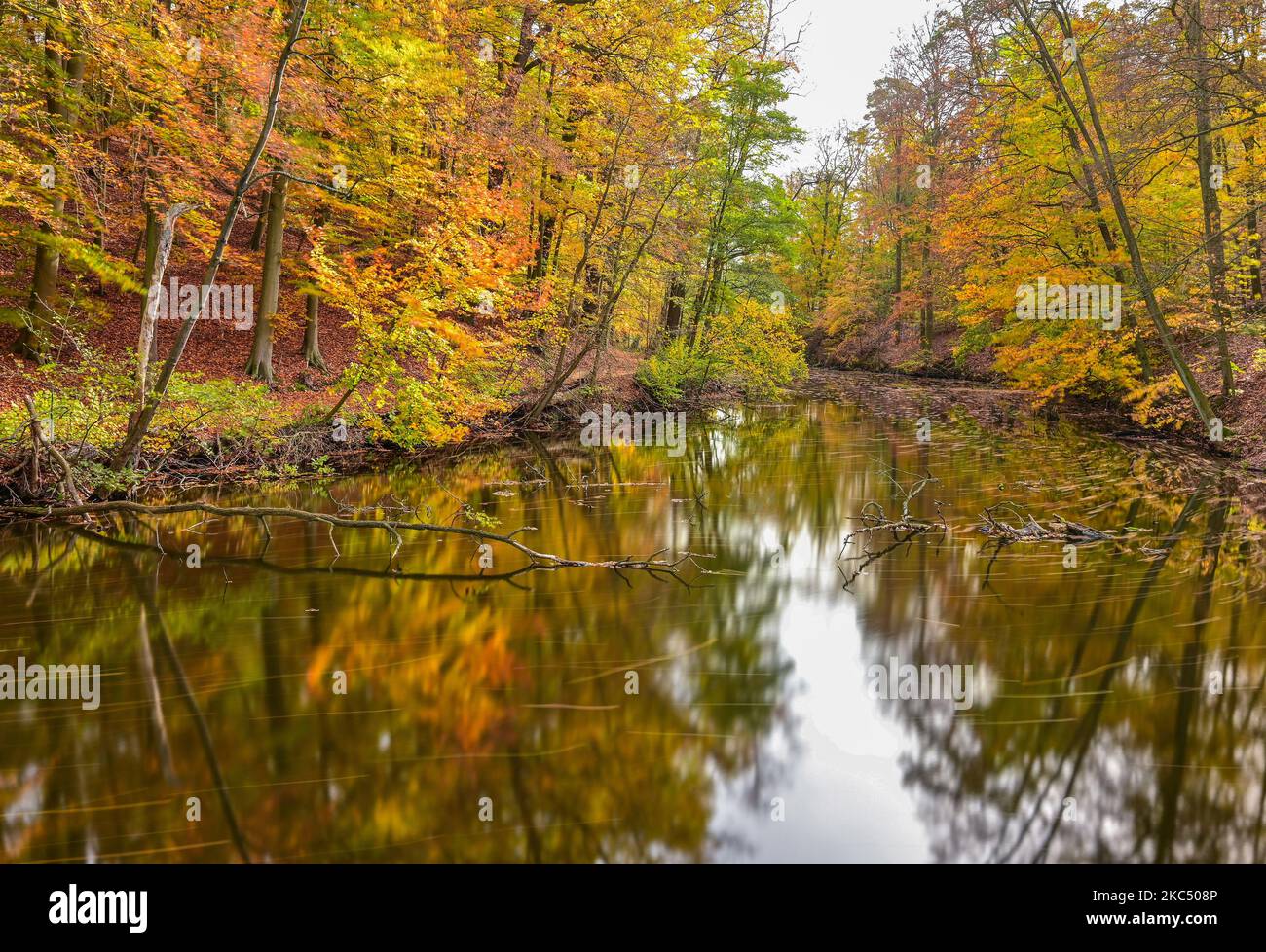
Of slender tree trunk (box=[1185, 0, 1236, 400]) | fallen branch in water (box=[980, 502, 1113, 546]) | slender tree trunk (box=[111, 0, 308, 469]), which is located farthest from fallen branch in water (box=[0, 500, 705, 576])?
slender tree trunk (box=[1185, 0, 1236, 400])

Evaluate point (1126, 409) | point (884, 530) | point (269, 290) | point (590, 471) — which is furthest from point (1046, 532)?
point (269, 290)

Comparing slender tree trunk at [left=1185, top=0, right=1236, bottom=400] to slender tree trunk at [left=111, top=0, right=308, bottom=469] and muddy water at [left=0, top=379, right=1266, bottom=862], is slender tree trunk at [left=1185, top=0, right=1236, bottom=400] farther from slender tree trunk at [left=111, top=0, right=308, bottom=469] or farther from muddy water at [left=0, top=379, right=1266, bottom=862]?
slender tree trunk at [left=111, top=0, right=308, bottom=469]

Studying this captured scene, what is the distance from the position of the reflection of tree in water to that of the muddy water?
0.02 meters

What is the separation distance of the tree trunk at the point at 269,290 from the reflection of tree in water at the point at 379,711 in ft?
24.3

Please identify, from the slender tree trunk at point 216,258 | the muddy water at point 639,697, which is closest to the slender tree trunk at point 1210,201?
the muddy water at point 639,697

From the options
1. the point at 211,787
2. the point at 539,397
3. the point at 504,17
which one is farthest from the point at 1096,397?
the point at 211,787

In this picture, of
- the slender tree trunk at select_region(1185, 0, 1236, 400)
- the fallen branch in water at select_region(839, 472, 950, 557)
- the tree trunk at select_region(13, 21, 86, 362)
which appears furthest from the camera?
the tree trunk at select_region(13, 21, 86, 362)

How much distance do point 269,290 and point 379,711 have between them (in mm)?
13775

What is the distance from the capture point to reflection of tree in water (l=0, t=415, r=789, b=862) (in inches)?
133

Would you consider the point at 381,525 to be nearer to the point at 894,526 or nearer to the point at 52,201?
the point at 894,526

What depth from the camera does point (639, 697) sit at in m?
4.74

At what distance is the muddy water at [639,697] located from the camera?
343 centimetres
